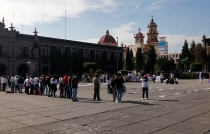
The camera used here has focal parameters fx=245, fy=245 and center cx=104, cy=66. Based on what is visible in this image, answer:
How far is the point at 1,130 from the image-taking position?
7449mm

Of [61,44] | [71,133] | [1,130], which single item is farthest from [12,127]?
[61,44]

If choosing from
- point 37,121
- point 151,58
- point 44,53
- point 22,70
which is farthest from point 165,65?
point 37,121

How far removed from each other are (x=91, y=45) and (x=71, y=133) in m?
63.4

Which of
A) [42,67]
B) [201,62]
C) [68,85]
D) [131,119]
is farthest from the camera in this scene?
[201,62]

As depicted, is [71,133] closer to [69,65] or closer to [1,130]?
[1,130]

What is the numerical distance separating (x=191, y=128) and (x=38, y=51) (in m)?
53.7

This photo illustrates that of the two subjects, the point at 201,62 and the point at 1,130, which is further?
the point at 201,62

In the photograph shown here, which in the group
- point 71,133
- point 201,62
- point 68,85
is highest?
point 201,62

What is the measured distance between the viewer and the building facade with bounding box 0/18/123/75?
5147 centimetres

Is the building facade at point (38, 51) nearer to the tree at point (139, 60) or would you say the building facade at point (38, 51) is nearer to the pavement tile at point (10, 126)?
the tree at point (139, 60)

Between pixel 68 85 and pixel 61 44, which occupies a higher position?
pixel 61 44

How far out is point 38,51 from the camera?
5778cm

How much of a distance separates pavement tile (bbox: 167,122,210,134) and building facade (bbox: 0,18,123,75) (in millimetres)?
37541

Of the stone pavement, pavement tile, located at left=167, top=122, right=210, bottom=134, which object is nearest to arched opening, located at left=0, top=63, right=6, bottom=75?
the stone pavement
